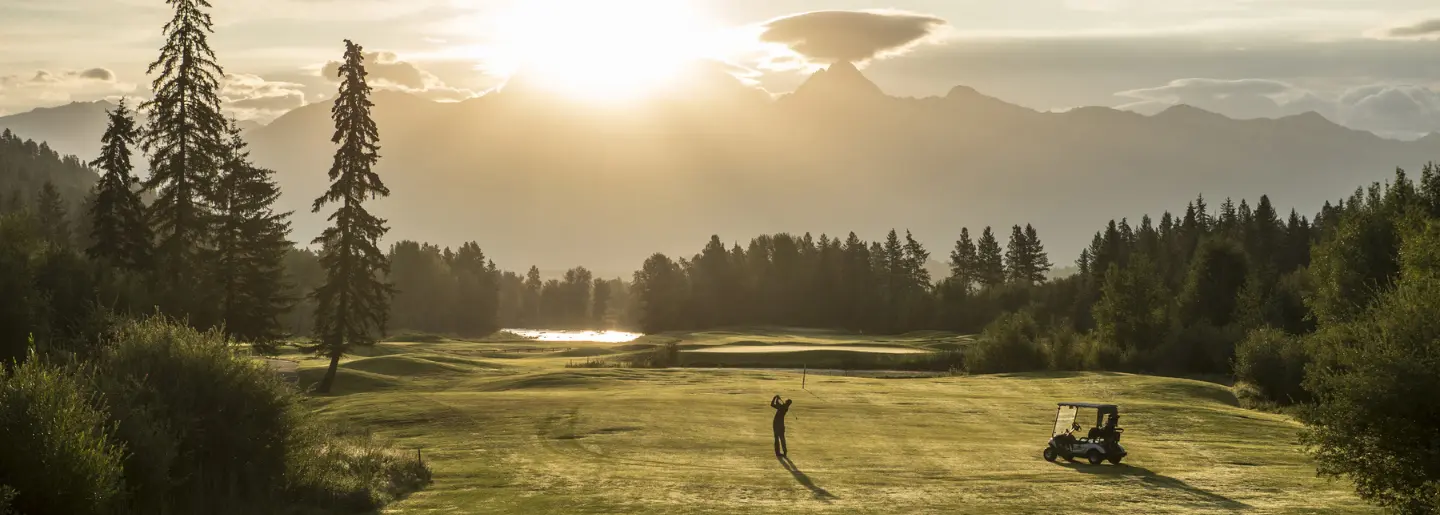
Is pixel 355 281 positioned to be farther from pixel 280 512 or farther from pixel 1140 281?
pixel 1140 281

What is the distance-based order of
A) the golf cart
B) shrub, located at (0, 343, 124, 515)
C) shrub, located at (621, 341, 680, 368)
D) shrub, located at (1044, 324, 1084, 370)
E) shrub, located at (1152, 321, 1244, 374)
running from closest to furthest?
shrub, located at (0, 343, 124, 515), the golf cart, shrub, located at (1044, 324, 1084, 370), shrub, located at (1152, 321, 1244, 374), shrub, located at (621, 341, 680, 368)

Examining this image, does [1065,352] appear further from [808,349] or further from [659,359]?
[659,359]

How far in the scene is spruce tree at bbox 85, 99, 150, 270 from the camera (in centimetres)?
5941

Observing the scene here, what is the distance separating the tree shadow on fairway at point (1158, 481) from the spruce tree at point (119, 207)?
51.1m

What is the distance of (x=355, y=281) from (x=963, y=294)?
125m

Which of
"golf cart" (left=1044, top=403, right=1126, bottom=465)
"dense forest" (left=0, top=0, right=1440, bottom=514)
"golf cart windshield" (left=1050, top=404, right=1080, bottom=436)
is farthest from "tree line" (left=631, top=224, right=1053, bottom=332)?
"golf cart" (left=1044, top=403, right=1126, bottom=465)

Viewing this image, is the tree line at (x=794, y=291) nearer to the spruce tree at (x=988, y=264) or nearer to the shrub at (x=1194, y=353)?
the spruce tree at (x=988, y=264)

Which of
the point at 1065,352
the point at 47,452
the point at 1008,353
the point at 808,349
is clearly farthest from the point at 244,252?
the point at 1065,352

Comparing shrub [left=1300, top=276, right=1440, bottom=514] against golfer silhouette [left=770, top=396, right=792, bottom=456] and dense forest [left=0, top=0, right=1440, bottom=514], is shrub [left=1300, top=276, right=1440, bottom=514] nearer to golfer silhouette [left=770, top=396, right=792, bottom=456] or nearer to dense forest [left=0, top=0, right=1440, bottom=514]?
dense forest [left=0, top=0, right=1440, bottom=514]

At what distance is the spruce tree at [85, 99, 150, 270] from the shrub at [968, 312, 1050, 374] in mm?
59707

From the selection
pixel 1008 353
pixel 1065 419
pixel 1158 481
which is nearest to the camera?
pixel 1158 481

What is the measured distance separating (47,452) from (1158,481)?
28.1 m

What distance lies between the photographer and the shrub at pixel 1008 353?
85500 millimetres

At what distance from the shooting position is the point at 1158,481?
31.6 m
